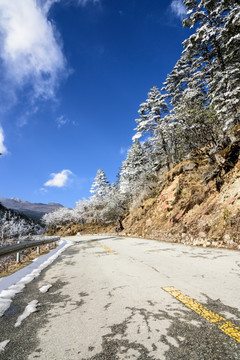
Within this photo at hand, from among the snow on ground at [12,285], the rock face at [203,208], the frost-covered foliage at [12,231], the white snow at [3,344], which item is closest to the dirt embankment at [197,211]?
the rock face at [203,208]

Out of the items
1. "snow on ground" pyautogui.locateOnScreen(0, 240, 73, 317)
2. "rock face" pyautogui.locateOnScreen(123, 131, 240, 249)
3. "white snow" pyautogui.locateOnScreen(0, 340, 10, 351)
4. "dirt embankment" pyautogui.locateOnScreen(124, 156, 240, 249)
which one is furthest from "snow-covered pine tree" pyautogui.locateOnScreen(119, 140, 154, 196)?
"white snow" pyautogui.locateOnScreen(0, 340, 10, 351)

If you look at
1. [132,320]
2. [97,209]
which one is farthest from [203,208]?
[97,209]

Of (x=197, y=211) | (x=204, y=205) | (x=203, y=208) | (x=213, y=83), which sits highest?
(x=213, y=83)

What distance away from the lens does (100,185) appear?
184 ft

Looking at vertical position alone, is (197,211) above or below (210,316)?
above

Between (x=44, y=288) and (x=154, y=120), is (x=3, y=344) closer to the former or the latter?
(x=44, y=288)

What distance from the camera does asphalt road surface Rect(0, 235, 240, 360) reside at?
172 cm

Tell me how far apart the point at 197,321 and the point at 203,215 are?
31.6 feet

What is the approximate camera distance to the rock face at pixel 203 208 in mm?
8727

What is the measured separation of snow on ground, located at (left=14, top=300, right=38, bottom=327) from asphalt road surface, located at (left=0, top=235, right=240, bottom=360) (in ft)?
0.22

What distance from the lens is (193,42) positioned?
53.3ft

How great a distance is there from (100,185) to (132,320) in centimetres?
5426

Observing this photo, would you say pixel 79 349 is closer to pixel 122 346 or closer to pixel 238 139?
pixel 122 346

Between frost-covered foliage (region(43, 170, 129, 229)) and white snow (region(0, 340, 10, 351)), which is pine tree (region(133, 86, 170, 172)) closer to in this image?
frost-covered foliage (region(43, 170, 129, 229))
